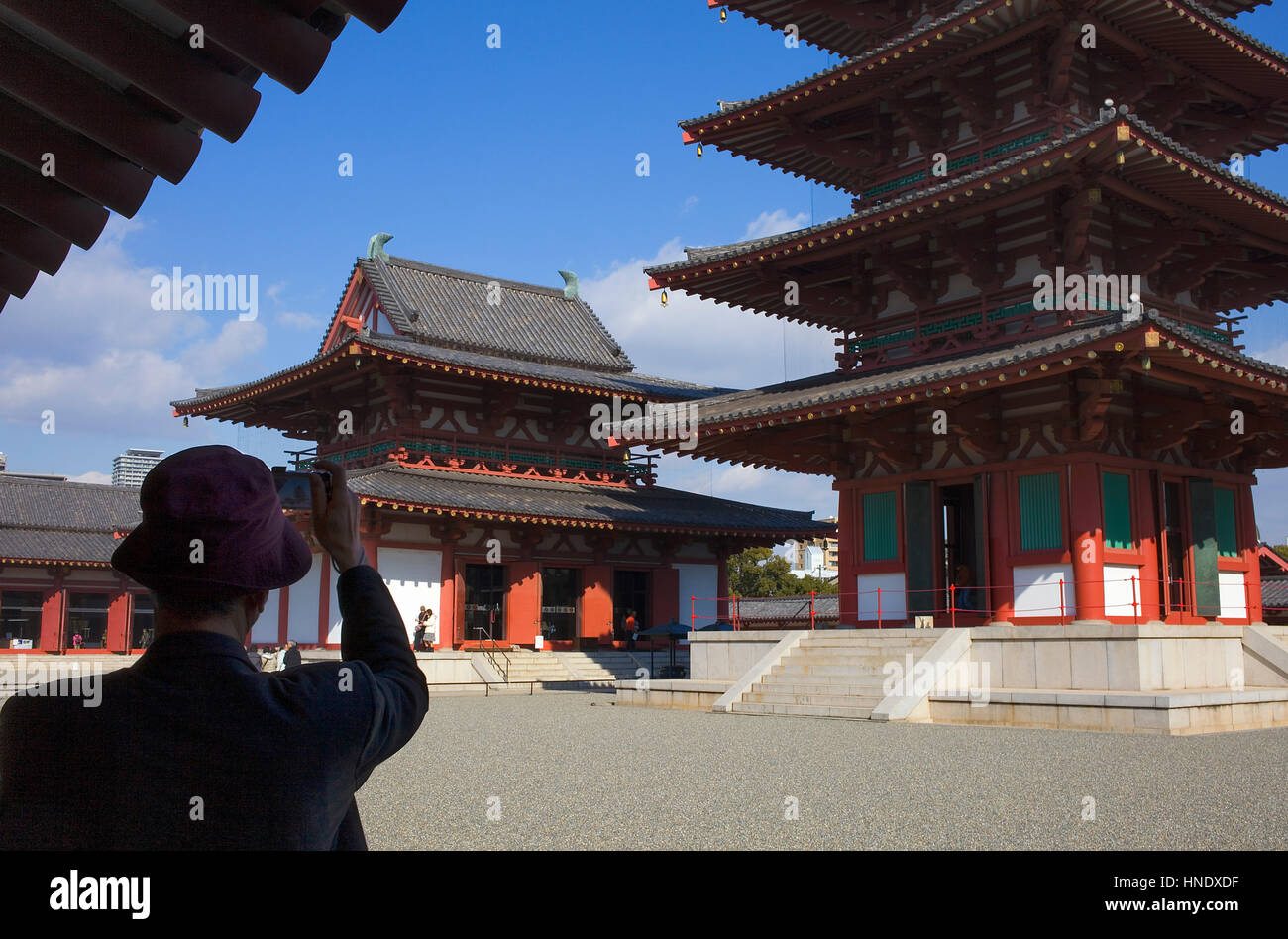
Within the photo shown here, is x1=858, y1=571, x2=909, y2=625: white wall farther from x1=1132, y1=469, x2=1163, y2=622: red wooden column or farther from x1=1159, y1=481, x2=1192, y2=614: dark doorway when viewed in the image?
x1=1159, y1=481, x2=1192, y2=614: dark doorway

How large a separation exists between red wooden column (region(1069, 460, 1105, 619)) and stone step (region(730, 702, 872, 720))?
3921mm

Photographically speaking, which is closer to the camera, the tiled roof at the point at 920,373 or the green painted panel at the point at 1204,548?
the tiled roof at the point at 920,373

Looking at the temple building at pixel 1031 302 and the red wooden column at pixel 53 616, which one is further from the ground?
the temple building at pixel 1031 302

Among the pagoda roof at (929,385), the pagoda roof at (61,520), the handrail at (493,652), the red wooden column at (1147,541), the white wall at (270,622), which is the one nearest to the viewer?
the pagoda roof at (929,385)

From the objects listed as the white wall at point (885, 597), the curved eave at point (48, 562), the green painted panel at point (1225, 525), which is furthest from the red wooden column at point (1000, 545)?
the curved eave at point (48, 562)

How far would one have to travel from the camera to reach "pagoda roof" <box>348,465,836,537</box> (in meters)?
26.5

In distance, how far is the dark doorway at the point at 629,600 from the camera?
3122 cm

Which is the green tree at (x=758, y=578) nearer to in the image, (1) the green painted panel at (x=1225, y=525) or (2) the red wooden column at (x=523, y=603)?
(2) the red wooden column at (x=523, y=603)

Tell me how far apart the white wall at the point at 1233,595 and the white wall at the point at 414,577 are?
1746 centimetres

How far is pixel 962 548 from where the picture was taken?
21.1 meters

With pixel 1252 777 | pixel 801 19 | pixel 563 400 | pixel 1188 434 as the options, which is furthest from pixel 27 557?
pixel 1252 777

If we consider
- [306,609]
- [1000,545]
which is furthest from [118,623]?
[1000,545]
